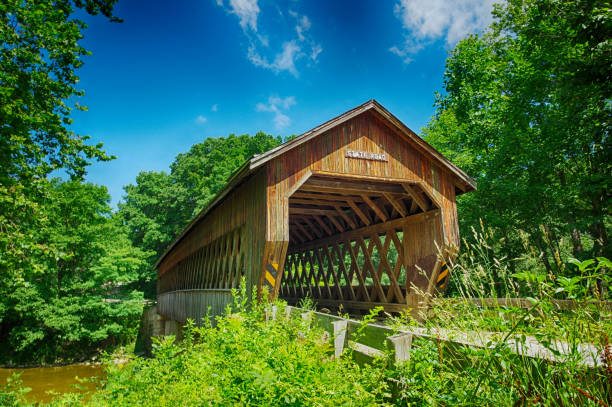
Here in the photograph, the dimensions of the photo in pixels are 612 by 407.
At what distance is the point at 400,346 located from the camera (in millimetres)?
2758

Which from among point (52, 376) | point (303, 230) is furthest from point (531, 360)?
point (52, 376)

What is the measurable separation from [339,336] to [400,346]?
0.78m

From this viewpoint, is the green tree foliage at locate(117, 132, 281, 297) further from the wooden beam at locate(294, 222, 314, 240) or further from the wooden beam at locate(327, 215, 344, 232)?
the wooden beam at locate(327, 215, 344, 232)

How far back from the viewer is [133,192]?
30797 mm

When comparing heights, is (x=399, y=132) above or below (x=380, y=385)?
above

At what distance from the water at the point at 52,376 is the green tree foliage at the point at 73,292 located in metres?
1.25

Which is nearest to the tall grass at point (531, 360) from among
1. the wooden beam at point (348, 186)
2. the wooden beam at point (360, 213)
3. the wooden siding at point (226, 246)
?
the wooden siding at point (226, 246)

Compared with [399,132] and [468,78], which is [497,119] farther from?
[399,132]

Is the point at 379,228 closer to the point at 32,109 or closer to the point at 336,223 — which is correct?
the point at 336,223

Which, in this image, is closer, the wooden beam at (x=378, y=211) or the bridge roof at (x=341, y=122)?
the bridge roof at (x=341, y=122)

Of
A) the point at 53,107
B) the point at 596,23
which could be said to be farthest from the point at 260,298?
the point at 596,23

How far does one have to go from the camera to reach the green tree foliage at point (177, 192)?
28.2 meters

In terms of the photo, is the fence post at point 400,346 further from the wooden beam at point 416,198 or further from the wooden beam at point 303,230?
the wooden beam at point 303,230

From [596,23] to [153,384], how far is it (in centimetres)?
978
